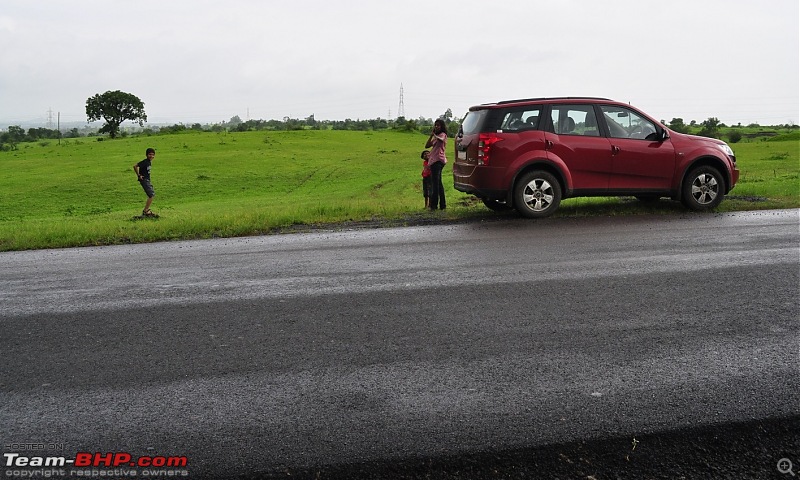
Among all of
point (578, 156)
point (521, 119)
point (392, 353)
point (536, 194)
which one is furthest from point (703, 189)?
point (392, 353)

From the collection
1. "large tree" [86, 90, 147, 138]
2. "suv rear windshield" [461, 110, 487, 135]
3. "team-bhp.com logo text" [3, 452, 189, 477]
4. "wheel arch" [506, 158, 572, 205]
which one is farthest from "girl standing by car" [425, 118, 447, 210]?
"large tree" [86, 90, 147, 138]

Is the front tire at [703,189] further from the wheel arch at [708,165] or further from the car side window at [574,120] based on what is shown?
the car side window at [574,120]

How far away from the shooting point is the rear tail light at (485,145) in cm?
1184

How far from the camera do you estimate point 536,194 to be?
1204cm

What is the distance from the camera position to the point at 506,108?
39.4 ft

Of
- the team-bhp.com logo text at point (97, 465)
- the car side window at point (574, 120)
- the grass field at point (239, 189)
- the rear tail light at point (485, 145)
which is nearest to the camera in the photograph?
the team-bhp.com logo text at point (97, 465)

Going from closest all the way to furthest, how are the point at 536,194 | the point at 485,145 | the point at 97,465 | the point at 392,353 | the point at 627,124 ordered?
the point at 97,465 → the point at 392,353 → the point at 485,145 → the point at 536,194 → the point at 627,124

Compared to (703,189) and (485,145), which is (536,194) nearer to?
(485,145)

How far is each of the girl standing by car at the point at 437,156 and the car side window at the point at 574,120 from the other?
2240 millimetres

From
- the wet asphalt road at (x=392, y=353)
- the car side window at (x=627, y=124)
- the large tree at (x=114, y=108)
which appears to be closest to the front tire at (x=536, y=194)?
the car side window at (x=627, y=124)

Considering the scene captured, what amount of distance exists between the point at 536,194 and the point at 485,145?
1.23 metres

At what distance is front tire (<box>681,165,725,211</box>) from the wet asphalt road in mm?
3857

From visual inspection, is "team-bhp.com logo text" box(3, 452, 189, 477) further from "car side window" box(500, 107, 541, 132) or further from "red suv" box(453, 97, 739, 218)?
"car side window" box(500, 107, 541, 132)

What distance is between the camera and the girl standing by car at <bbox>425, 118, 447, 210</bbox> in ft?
44.1
